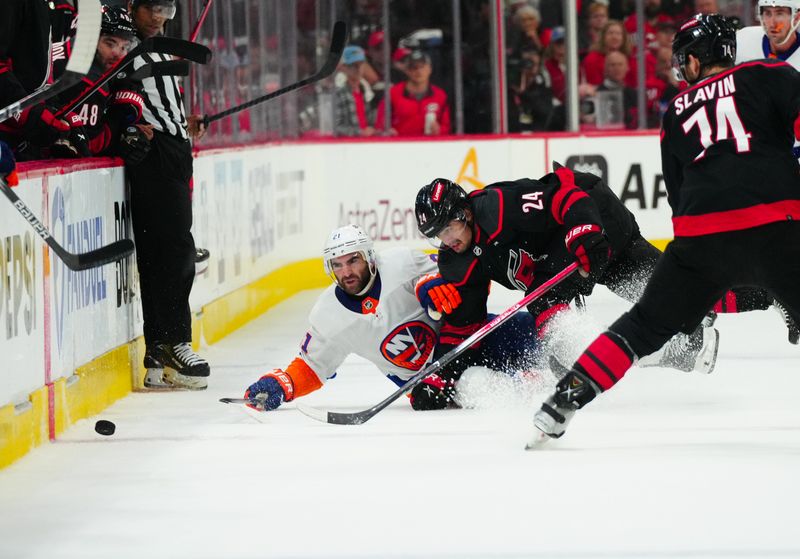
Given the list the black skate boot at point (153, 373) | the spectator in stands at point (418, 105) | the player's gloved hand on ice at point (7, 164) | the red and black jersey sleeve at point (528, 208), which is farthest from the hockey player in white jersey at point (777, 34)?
the spectator in stands at point (418, 105)

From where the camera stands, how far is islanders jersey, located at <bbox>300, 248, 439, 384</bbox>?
4297mm

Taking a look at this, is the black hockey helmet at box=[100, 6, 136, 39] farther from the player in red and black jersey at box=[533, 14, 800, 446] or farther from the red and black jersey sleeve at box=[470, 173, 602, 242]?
the player in red and black jersey at box=[533, 14, 800, 446]

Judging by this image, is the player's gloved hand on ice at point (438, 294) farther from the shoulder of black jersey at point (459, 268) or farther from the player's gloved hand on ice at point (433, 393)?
the player's gloved hand on ice at point (433, 393)

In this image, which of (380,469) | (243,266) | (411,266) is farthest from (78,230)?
(243,266)

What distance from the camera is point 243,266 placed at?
277 inches

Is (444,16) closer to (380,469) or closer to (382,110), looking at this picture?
(382,110)

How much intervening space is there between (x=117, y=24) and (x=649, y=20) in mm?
5703

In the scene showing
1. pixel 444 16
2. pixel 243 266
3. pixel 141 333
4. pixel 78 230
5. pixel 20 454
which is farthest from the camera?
pixel 444 16

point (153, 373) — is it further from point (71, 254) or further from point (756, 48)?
point (756, 48)

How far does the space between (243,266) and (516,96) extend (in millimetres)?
3219

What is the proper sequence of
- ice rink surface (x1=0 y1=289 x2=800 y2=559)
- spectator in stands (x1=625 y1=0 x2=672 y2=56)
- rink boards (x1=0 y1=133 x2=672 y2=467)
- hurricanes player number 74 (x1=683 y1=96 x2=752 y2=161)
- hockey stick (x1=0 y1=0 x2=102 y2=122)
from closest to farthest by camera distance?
ice rink surface (x1=0 y1=289 x2=800 y2=559) → hockey stick (x1=0 y1=0 x2=102 y2=122) → hurricanes player number 74 (x1=683 y1=96 x2=752 y2=161) → rink boards (x1=0 y1=133 x2=672 y2=467) → spectator in stands (x1=625 y1=0 x2=672 y2=56)

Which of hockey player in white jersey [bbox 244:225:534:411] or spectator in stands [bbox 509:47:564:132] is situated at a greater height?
spectator in stands [bbox 509:47:564:132]

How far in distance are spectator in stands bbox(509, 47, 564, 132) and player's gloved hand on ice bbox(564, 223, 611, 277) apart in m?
5.50

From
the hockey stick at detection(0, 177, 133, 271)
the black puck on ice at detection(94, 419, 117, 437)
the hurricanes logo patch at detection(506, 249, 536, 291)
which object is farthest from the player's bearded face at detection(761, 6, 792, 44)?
the black puck on ice at detection(94, 419, 117, 437)
